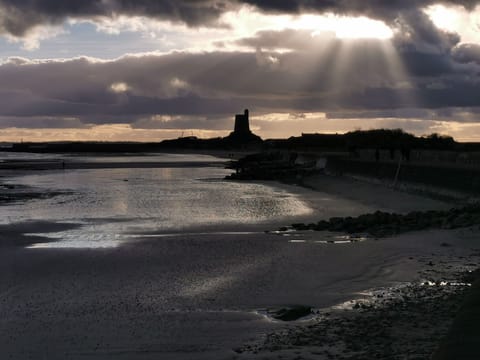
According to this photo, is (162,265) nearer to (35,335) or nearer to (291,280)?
(291,280)

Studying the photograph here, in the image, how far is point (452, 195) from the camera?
25.8 meters

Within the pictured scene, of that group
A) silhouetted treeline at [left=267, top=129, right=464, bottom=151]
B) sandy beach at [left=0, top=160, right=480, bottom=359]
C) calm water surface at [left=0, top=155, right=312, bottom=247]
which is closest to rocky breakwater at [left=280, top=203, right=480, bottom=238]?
sandy beach at [left=0, top=160, right=480, bottom=359]

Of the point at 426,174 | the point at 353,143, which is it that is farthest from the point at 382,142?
the point at 426,174

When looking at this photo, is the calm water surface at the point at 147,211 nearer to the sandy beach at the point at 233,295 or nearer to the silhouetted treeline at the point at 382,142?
the sandy beach at the point at 233,295

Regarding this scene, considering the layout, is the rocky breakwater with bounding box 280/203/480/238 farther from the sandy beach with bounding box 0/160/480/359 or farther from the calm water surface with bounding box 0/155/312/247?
the calm water surface with bounding box 0/155/312/247

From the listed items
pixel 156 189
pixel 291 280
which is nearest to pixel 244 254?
pixel 291 280

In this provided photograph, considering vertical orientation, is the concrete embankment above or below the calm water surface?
above

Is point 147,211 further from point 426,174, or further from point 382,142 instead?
point 382,142

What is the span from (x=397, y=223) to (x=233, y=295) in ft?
30.6

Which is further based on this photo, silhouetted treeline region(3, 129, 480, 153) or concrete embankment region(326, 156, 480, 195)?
silhouetted treeline region(3, 129, 480, 153)

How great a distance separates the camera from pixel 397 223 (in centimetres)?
1842

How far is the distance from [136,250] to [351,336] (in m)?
8.68

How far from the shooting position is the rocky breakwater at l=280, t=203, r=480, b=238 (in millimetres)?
17172

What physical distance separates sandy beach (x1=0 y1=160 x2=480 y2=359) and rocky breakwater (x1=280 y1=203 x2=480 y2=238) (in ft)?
2.87
